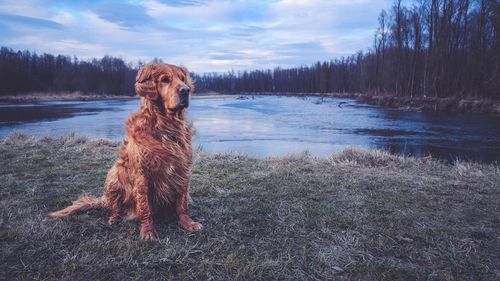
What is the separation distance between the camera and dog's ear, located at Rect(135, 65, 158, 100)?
3.08 m

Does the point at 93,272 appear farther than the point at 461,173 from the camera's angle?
No

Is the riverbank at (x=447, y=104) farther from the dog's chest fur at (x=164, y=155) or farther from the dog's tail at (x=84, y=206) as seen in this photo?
the dog's tail at (x=84, y=206)

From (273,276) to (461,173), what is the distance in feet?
17.2

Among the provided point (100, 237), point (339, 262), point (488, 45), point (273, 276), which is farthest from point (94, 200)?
point (488, 45)

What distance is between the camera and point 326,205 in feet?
14.0

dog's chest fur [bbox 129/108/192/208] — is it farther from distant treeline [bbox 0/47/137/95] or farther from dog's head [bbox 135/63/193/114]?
distant treeline [bbox 0/47/137/95]

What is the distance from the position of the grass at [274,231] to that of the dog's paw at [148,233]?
9cm

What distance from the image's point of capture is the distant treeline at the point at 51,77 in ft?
216

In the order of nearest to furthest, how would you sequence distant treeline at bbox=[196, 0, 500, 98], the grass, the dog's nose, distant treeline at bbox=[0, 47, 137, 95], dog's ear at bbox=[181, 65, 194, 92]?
the grass
the dog's nose
dog's ear at bbox=[181, 65, 194, 92]
distant treeline at bbox=[196, 0, 500, 98]
distant treeline at bbox=[0, 47, 137, 95]

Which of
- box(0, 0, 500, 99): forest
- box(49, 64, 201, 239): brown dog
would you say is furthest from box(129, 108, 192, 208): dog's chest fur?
box(0, 0, 500, 99): forest

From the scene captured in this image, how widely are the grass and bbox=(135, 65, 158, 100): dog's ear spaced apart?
1.28m

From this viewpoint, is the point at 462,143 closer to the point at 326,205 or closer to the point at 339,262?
the point at 326,205

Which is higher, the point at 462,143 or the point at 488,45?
the point at 488,45

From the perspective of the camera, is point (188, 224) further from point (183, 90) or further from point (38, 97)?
point (38, 97)
